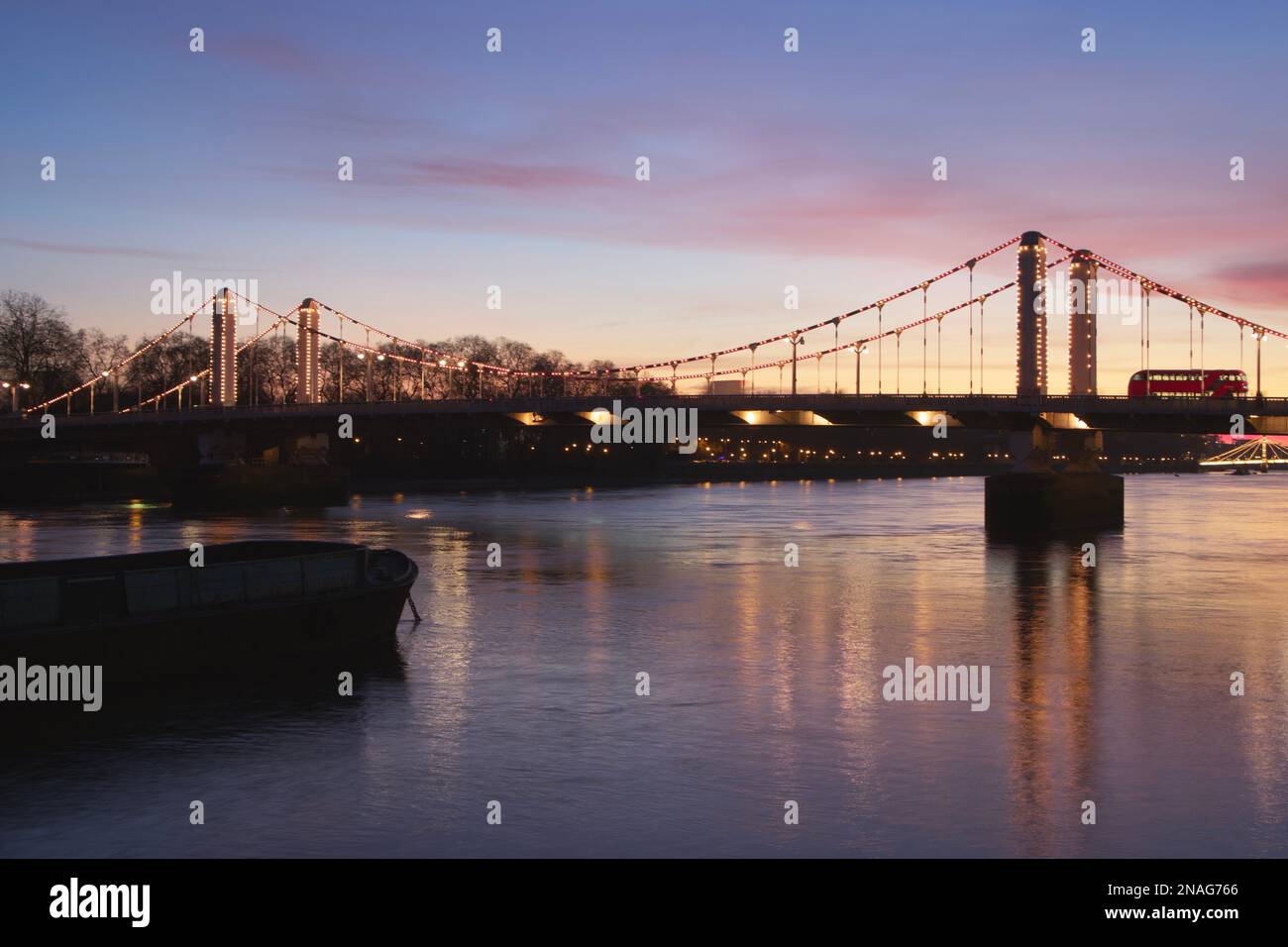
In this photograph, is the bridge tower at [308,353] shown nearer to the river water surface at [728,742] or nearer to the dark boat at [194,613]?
the river water surface at [728,742]

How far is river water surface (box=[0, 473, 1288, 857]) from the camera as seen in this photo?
41.9 ft

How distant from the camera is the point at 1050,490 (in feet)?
210

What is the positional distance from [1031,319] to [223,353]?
62.1 metres

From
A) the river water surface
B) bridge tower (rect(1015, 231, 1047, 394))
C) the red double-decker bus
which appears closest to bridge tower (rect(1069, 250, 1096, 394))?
bridge tower (rect(1015, 231, 1047, 394))

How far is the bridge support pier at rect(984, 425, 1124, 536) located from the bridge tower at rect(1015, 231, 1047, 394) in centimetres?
273

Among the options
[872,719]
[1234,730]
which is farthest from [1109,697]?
[872,719]

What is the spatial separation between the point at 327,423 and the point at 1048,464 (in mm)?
46226

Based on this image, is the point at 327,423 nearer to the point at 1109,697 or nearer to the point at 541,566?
the point at 541,566

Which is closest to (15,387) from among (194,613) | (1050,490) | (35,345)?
(35,345)

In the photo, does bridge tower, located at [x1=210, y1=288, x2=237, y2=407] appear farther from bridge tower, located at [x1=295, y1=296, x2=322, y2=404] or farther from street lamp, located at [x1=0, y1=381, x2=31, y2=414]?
street lamp, located at [x1=0, y1=381, x2=31, y2=414]

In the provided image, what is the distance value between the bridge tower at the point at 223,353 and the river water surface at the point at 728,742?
73.5 metres

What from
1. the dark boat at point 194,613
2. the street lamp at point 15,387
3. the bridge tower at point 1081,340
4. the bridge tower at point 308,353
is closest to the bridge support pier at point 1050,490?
the bridge tower at point 1081,340

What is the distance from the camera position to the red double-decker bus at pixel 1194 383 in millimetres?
80375

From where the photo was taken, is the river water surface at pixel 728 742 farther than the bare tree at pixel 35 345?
No
